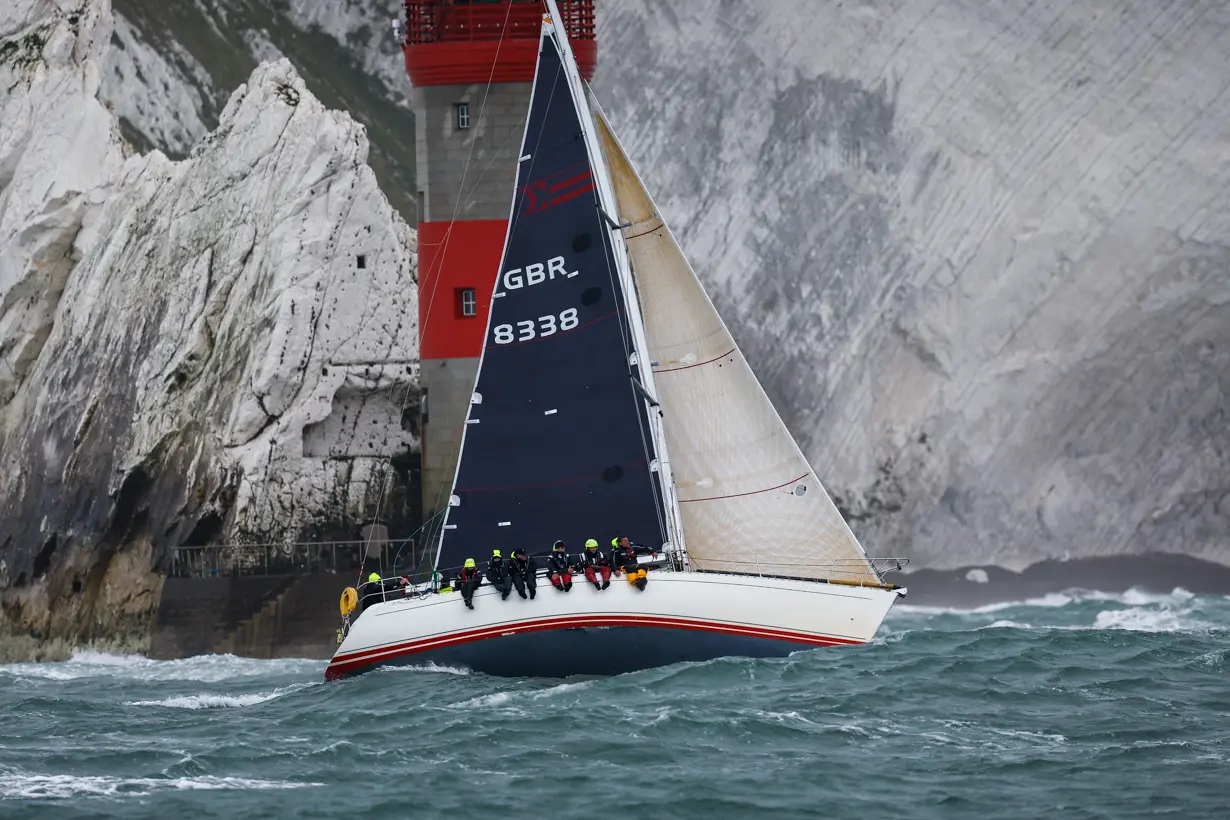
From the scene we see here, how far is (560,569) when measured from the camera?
27.4 m

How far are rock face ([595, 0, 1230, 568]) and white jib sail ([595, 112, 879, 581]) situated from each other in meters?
21.7

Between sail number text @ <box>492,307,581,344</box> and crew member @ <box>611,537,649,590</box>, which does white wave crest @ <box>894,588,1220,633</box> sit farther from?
sail number text @ <box>492,307,581,344</box>

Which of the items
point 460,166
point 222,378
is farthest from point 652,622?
point 222,378

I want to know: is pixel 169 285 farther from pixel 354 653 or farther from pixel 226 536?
pixel 354 653

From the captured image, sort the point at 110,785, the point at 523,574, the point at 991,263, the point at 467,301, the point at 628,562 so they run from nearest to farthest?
1. the point at 110,785
2. the point at 628,562
3. the point at 523,574
4. the point at 467,301
5. the point at 991,263

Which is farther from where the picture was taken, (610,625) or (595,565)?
(595,565)

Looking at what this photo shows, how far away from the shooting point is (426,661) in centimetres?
2811

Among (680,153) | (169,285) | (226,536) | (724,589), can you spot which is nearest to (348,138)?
(169,285)

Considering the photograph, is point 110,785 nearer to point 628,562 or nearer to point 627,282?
point 628,562

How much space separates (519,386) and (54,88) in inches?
894

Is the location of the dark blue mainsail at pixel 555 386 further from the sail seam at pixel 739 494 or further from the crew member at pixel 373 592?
the crew member at pixel 373 592

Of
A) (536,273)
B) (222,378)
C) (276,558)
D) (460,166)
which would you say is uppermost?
(460,166)

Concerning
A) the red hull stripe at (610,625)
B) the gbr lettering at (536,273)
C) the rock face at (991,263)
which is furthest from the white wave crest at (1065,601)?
the gbr lettering at (536,273)

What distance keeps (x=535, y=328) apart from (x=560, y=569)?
3481mm
